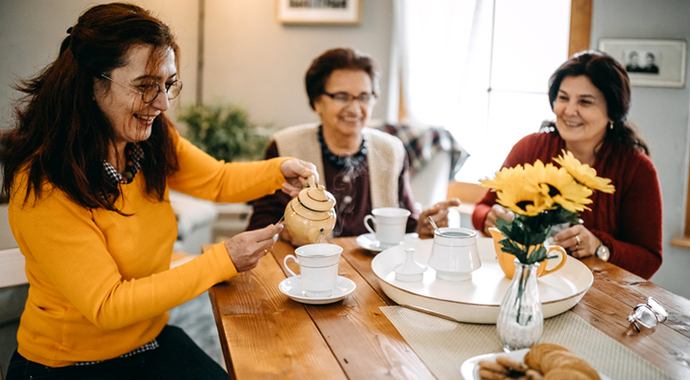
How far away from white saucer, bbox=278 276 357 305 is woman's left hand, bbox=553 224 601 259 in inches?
26.6

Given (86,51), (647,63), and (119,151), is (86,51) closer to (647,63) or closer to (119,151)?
(119,151)

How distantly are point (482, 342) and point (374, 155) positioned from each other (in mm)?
1268

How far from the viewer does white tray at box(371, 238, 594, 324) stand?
40.9 inches

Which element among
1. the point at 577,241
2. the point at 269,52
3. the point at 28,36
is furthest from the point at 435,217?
the point at 269,52

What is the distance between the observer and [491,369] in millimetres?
806

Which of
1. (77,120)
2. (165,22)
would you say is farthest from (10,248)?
(165,22)

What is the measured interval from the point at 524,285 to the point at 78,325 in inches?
39.9

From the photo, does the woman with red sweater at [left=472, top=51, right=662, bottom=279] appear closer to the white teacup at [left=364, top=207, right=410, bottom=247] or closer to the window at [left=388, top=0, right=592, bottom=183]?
the white teacup at [left=364, top=207, right=410, bottom=247]

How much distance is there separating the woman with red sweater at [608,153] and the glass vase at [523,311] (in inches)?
29.5

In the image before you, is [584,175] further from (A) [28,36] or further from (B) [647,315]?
(A) [28,36]

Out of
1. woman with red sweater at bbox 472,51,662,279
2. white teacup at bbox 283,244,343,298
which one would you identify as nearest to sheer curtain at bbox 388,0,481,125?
woman with red sweater at bbox 472,51,662,279

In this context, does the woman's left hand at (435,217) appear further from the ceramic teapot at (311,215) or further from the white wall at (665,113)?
the white wall at (665,113)

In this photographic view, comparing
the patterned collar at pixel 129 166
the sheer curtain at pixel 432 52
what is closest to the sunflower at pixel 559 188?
the patterned collar at pixel 129 166

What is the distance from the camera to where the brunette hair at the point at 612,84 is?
5.81 ft
